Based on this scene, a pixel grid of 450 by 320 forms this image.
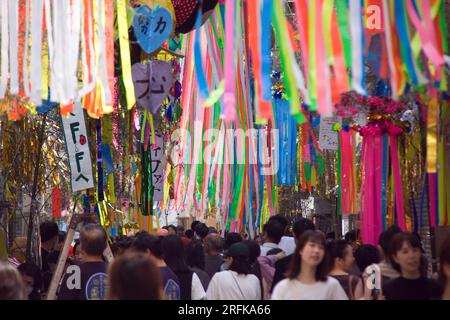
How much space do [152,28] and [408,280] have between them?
337 cm

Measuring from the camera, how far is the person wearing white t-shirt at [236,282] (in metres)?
6.53

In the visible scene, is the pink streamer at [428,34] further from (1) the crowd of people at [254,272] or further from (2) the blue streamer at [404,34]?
(1) the crowd of people at [254,272]

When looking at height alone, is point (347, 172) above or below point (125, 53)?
below

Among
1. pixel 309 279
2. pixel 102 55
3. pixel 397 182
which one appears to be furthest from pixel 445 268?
pixel 102 55

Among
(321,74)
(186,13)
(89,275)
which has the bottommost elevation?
(89,275)

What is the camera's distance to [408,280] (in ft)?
18.3

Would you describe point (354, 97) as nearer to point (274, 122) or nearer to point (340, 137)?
point (340, 137)

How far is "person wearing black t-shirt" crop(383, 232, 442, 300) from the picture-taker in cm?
551

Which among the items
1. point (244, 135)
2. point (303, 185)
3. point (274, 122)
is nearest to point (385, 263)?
point (244, 135)

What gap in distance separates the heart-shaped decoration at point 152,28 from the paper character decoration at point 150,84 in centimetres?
100

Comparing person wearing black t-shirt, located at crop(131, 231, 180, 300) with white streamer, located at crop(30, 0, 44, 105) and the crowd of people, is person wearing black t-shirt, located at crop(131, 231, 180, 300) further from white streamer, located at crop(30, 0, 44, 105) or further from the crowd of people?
white streamer, located at crop(30, 0, 44, 105)

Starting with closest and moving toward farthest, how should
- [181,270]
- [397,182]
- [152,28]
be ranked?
[181,270]
[152,28]
[397,182]

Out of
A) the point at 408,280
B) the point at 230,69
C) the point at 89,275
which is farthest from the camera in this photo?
the point at 89,275

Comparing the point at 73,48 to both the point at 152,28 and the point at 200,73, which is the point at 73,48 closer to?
the point at 200,73
